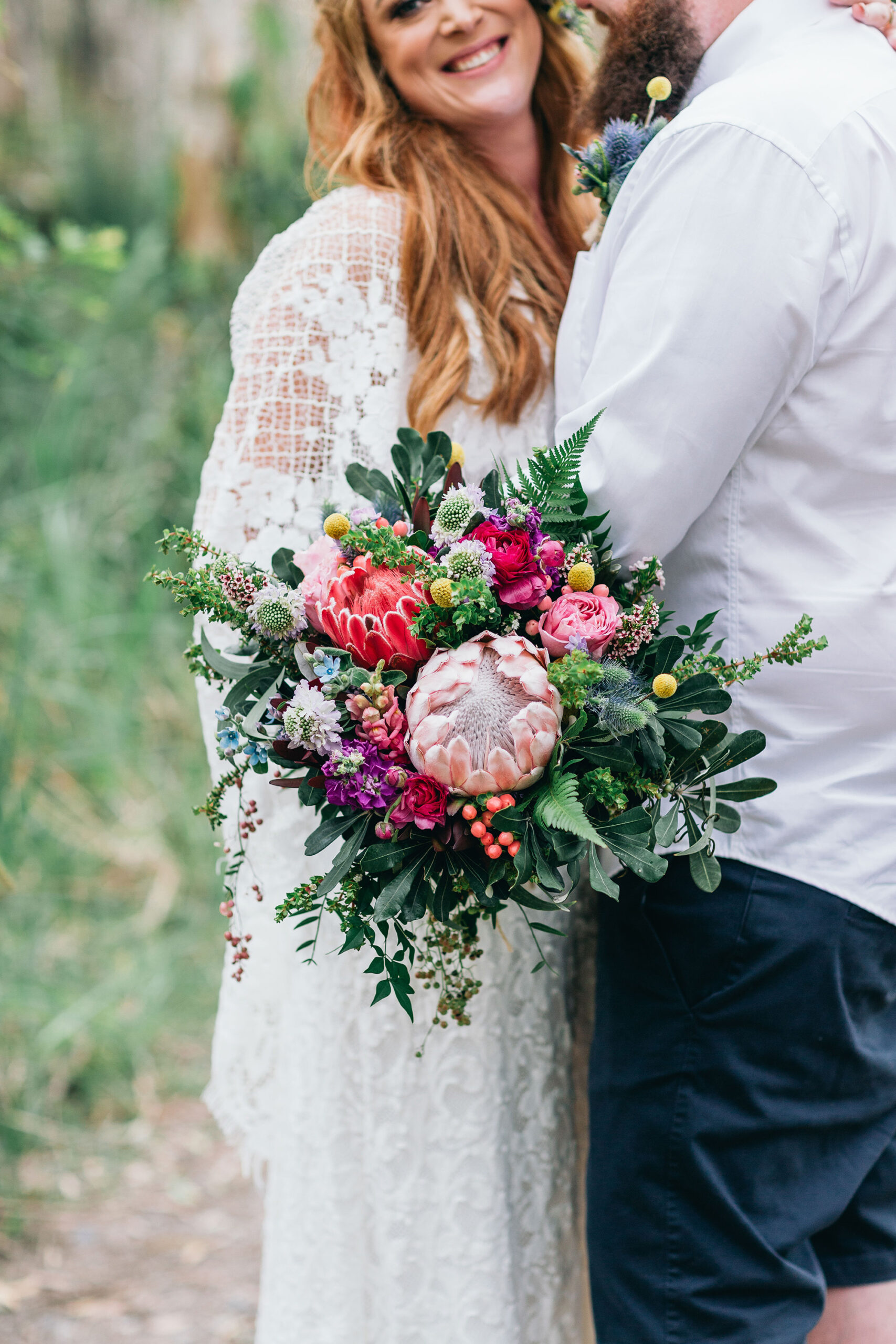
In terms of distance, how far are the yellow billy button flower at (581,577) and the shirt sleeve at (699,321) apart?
0.10 metres

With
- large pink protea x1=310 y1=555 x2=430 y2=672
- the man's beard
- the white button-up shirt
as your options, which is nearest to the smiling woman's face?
the man's beard

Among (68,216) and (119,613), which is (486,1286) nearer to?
(119,613)

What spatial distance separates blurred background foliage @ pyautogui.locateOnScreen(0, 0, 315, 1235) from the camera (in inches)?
125

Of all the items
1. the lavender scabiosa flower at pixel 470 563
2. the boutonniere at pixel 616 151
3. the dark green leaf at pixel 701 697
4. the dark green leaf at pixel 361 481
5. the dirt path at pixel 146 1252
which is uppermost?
the boutonniere at pixel 616 151

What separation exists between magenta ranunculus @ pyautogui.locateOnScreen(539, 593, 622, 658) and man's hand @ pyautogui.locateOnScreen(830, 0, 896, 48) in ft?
2.45

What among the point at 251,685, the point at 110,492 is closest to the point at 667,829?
the point at 251,685

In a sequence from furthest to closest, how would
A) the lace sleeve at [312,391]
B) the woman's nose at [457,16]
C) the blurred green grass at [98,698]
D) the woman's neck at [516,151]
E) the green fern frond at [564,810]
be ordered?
1. the blurred green grass at [98,698]
2. the woman's neck at [516,151]
3. the woman's nose at [457,16]
4. the lace sleeve at [312,391]
5. the green fern frond at [564,810]

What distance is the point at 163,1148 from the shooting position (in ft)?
10.1

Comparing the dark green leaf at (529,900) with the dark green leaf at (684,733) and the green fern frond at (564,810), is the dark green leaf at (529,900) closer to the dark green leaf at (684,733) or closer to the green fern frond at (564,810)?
the green fern frond at (564,810)

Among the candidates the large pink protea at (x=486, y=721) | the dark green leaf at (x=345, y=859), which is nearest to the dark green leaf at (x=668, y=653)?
the large pink protea at (x=486, y=721)

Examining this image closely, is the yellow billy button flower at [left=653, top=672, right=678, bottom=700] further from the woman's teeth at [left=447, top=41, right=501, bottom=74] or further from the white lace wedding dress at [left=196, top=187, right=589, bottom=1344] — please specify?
the woman's teeth at [left=447, top=41, right=501, bottom=74]

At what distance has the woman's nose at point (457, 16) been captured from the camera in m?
1.80

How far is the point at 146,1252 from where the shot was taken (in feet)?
9.07

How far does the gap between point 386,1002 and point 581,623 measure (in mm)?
736
